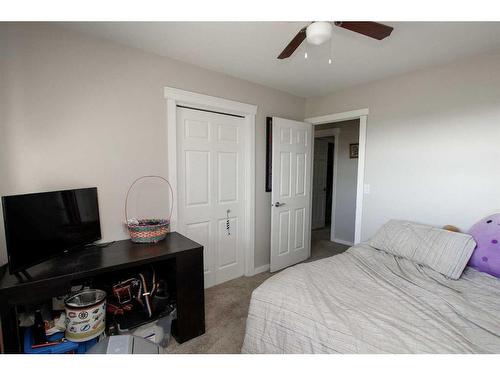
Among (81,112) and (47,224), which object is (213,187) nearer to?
(81,112)

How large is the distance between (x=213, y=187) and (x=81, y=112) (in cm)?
132

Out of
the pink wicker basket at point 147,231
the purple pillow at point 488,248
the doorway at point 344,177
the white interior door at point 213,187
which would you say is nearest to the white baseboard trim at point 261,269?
the white interior door at point 213,187

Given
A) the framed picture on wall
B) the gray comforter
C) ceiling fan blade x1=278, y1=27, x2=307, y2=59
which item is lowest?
the gray comforter

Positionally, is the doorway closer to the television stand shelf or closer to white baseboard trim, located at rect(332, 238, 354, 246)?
white baseboard trim, located at rect(332, 238, 354, 246)

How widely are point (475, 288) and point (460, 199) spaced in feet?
3.35

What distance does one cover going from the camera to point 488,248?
167 centimetres

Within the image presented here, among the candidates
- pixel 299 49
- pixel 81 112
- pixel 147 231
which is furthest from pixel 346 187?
pixel 81 112

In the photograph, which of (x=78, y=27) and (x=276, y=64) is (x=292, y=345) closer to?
(x=276, y=64)

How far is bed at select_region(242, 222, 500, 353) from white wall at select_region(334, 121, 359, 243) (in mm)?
2340

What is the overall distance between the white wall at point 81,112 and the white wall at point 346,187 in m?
2.77

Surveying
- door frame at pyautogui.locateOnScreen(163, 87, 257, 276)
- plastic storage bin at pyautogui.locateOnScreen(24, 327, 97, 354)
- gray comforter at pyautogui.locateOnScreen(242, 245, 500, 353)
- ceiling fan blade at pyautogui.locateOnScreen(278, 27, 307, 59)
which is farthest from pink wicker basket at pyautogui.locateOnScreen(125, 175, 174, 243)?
ceiling fan blade at pyautogui.locateOnScreen(278, 27, 307, 59)

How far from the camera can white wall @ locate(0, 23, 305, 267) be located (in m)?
1.52

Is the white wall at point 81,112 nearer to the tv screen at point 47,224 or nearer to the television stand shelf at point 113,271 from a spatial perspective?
the tv screen at point 47,224

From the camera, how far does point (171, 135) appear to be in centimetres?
218
